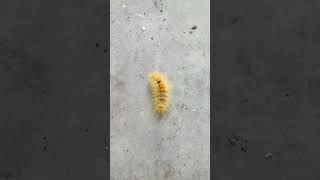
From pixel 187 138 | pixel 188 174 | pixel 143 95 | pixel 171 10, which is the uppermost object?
pixel 171 10
